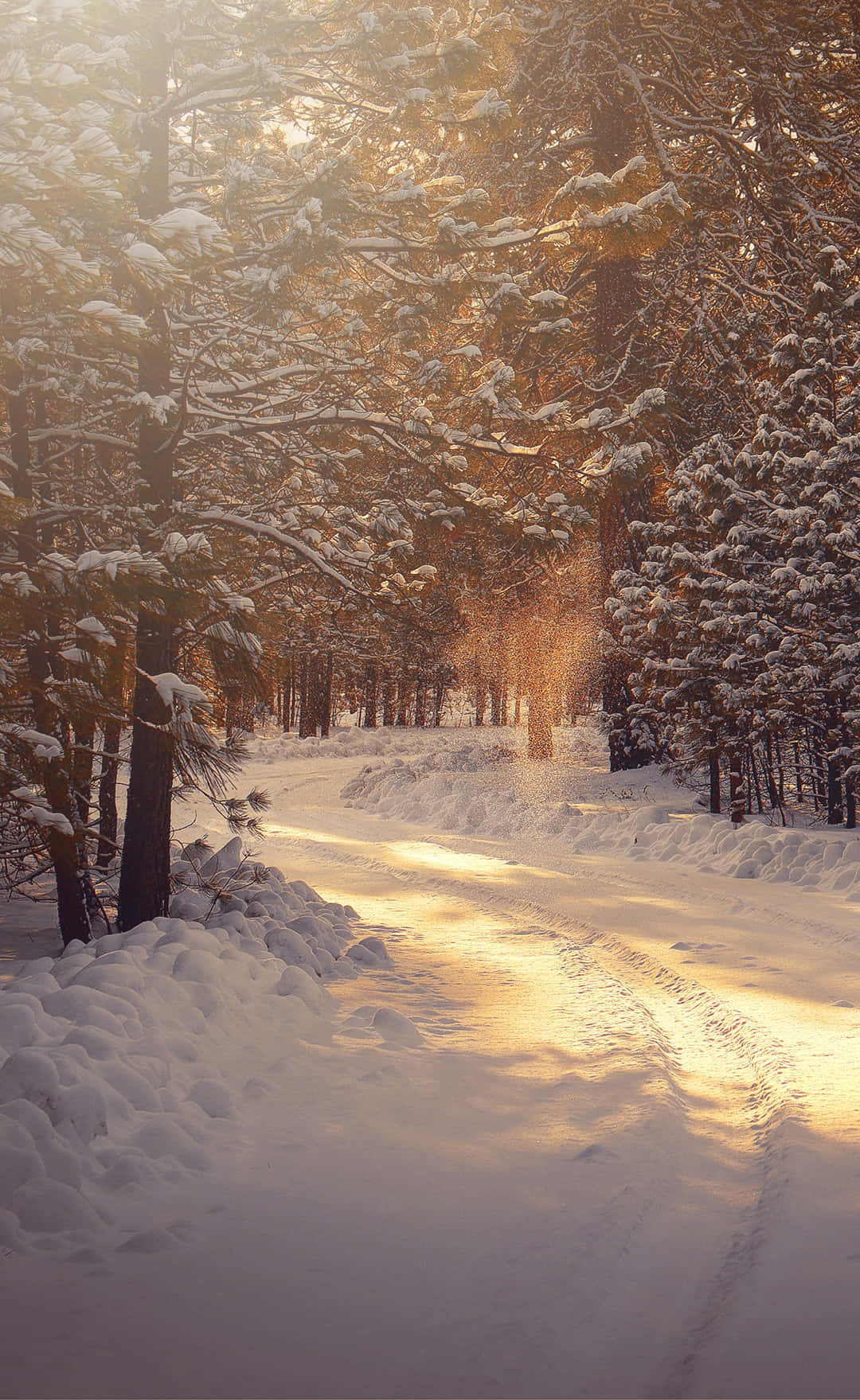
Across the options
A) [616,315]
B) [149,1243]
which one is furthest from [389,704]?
[149,1243]

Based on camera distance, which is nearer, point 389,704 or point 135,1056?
point 135,1056

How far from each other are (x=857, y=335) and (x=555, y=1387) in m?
13.9

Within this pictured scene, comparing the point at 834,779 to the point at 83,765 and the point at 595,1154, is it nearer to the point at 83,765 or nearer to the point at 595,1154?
the point at 83,765

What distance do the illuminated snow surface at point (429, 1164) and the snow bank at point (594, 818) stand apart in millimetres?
2790

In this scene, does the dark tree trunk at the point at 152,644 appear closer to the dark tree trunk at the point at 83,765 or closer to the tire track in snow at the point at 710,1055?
the dark tree trunk at the point at 83,765

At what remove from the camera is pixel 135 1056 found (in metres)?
4.81

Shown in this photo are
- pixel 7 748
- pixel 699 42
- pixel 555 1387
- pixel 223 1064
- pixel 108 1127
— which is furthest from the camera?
pixel 699 42

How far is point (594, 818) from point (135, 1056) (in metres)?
11.1

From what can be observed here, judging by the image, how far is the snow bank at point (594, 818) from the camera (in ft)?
37.6

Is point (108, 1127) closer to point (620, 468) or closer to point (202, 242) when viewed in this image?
point (202, 242)

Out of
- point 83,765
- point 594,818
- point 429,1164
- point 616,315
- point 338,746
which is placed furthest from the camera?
point 338,746

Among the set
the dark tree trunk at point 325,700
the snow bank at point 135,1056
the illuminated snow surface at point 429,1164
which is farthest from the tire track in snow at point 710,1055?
the dark tree trunk at point 325,700

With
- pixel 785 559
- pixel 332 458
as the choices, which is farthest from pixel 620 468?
pixel 785 559

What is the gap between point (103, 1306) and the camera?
3162 mm
